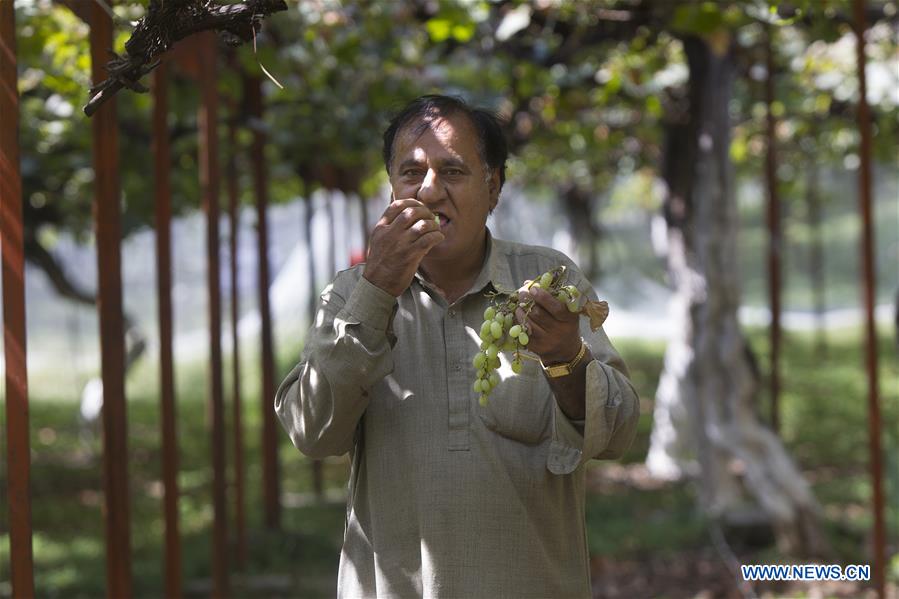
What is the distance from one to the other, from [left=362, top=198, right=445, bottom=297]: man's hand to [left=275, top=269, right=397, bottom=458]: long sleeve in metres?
0.02

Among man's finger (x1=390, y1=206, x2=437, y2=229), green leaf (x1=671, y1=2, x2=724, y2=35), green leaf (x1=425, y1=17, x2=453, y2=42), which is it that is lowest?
man's finger (x1=390, y1=206, x2=437, y2=229)

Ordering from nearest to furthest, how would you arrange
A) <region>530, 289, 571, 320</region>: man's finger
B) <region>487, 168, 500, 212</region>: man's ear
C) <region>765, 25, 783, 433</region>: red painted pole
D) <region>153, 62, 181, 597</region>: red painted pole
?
1. <region>530, 289, 571, 320</region>: man's finger
2. <region>487, 168, 500, 212</region>: man's ear
3. <region>153, 62, 181, 597</region>: red painted pole
4. <region>765, 25, 783, 433</region>: red painted pole

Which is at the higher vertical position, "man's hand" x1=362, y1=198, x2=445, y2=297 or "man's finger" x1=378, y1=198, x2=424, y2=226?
"man's finger" x1=378, y1=198, x2=424, y2=226

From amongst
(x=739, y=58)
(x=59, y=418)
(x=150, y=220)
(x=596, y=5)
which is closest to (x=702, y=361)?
(x=739, y=58)

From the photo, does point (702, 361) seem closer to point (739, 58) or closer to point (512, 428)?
point (739, 58)

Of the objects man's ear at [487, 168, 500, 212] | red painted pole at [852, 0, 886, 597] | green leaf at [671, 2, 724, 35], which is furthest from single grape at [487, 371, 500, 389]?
green leaf at [671, 2, 724, 35]

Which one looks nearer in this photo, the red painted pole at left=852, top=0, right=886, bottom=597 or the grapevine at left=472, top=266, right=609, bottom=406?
the grapevine at left=472, top=266, right=609, bottom=406

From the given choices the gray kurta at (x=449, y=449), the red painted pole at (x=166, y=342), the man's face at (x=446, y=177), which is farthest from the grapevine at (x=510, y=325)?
the red painted pole at (x=166, y=342)

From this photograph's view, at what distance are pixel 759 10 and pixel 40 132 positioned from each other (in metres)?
3.90

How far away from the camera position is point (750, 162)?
1132 cm

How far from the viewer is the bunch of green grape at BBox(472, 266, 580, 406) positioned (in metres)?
1.82

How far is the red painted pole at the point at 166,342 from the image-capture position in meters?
3.60

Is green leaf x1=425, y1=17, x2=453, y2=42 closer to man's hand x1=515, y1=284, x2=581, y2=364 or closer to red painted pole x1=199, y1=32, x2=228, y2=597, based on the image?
red painted pole x1=199, y1=32, x2=228, y2=597

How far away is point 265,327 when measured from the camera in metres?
6.39
